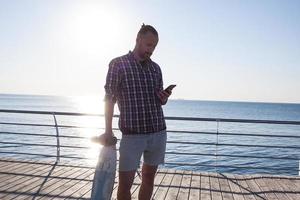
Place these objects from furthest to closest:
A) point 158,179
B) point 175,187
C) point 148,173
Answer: point 158,179 < point 175,187 < point 148,173

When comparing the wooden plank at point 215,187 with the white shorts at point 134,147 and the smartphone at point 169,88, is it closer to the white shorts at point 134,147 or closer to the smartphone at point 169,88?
the white shorts at point 134,147

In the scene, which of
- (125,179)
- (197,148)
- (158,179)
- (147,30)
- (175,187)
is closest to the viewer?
(147,30)

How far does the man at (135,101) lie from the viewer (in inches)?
122

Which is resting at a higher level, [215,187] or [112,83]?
[112,83]

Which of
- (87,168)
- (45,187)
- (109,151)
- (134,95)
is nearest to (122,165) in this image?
(109,151)

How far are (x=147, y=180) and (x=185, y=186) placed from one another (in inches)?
88.3

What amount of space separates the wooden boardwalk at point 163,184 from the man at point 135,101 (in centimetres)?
191

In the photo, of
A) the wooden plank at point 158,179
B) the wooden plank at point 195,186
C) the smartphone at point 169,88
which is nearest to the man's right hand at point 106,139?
the smartphone at point 169,88

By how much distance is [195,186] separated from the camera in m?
5.54

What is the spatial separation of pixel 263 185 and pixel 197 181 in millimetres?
922

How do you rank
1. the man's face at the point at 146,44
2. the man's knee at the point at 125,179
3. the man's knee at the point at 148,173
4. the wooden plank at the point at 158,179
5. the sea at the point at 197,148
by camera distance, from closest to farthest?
the man's face at the point at 146,44 → the man's knee at the point at 125,179 → the man's knee at the point at 148,173 → the wooden plank at the point at 158,179 → the sea at the point at 197,148

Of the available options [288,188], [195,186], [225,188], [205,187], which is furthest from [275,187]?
[195,186]

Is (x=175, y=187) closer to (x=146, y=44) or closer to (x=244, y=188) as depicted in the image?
(x=244, y=188)

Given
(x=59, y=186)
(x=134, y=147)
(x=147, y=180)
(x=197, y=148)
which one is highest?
(x=134, y=147)
